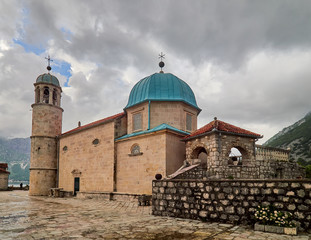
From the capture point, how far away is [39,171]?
25.4m

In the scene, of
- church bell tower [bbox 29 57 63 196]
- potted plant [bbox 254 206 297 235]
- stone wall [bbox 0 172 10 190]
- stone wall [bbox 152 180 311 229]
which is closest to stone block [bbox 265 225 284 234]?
potted plant [bbox 254 206 297 235]

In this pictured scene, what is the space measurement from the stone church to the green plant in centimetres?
490

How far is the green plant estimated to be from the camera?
6567 millimetres

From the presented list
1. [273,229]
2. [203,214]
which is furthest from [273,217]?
[203,214]

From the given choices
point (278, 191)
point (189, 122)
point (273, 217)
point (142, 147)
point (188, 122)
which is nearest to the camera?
point (273, 217)

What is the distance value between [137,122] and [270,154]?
33.5 ft

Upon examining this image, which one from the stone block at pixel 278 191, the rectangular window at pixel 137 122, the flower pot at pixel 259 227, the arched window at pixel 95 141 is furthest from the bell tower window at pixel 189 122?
the flower pot at pixel 259 227

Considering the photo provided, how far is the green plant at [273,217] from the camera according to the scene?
657 centimetres

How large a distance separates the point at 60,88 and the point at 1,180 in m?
19.1

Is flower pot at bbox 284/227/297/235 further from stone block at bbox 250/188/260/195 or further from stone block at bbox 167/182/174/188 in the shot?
stone block at bbox 167/182/174/188

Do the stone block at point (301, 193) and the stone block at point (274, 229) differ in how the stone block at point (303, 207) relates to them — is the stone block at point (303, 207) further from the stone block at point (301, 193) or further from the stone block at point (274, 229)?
the stone block at point (274, 229)

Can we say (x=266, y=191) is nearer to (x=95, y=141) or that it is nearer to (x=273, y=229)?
(x=273, y=229)

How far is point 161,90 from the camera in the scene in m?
19.2

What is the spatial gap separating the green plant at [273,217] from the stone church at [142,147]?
4896mm
